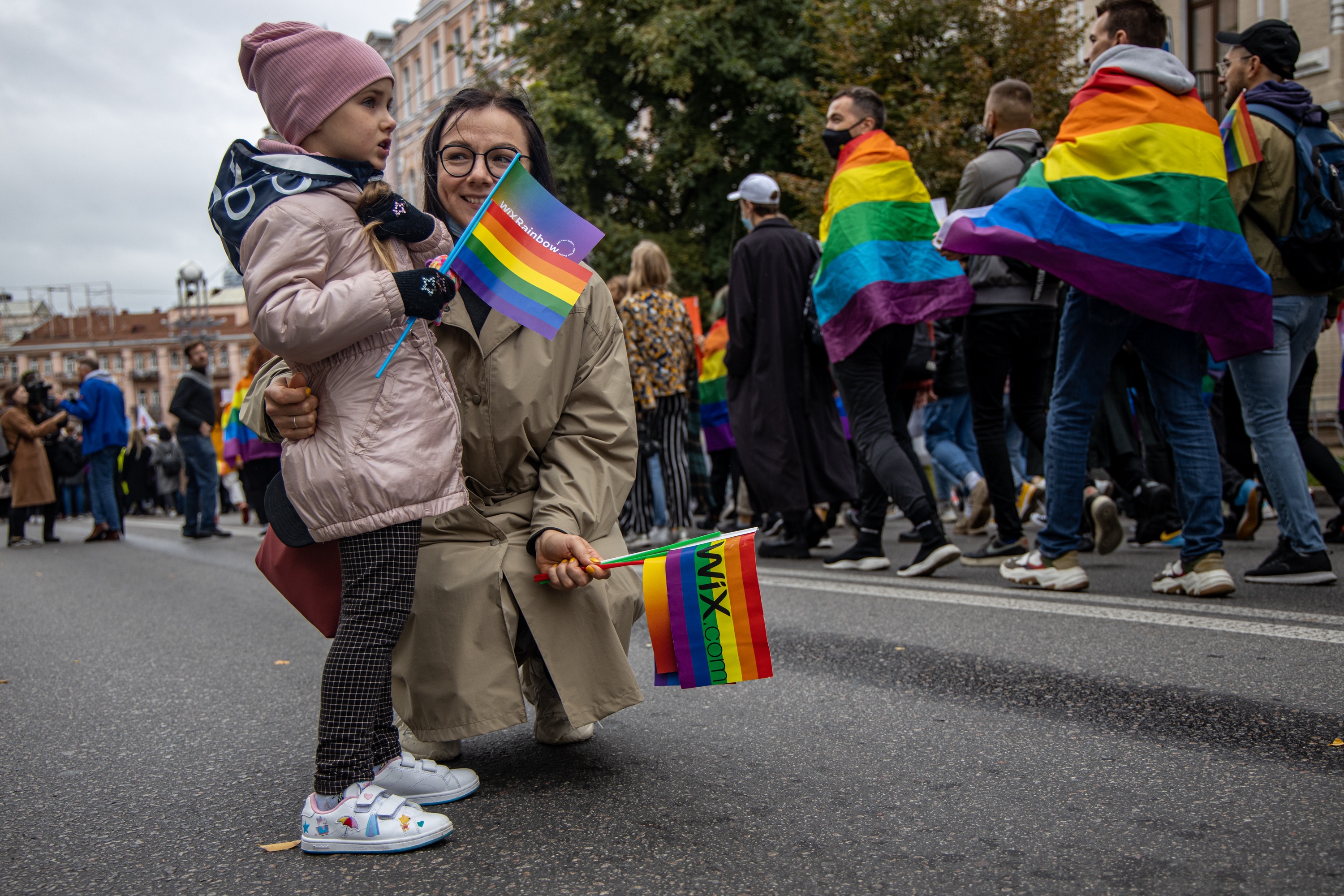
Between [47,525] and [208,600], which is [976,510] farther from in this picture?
[47,525]

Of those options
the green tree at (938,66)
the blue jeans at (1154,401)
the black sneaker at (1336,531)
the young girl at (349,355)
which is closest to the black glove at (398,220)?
the young girl at (349,355)

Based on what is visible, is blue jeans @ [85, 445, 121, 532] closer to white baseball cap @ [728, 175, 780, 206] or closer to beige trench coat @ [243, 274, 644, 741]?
white baseball cap @ [728, 175, 780, 206]

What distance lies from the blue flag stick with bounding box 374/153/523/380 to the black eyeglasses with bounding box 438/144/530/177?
217 millimetres

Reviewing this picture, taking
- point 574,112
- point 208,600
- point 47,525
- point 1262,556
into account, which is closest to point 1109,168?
point 1262,556

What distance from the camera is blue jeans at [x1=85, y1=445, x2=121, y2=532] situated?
1265 cm

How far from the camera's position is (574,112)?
23.5 m

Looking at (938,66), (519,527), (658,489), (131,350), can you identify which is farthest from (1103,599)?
(131,350)

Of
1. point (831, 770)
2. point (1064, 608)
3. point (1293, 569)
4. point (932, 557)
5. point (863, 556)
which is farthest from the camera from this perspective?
point (863, 556)

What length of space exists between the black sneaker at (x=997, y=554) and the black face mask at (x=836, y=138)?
2.17m

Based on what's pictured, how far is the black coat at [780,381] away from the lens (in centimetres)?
664

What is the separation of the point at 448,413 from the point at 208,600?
487 cm

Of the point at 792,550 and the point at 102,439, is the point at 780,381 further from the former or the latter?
the point at 102,439

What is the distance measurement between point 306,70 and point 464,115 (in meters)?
0.55

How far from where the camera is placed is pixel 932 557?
5.59 meters
